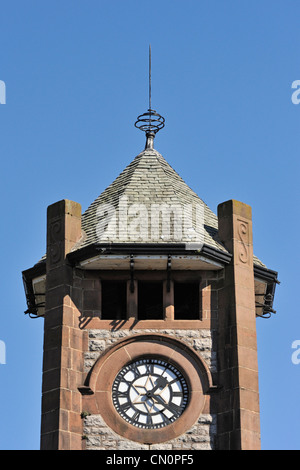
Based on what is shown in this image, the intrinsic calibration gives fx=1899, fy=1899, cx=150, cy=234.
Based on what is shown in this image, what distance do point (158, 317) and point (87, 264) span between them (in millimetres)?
4719

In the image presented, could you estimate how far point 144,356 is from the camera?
52.3 metres

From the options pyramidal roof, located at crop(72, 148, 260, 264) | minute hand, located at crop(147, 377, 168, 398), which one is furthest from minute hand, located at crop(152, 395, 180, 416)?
pyramidal roof, located at crop(72, 148, 260, 264)

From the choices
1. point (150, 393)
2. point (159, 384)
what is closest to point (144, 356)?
point (159, 384)

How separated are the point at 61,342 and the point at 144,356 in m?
2.33

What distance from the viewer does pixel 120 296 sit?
56.0 meters

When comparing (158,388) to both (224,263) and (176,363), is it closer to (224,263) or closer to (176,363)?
(176,363)

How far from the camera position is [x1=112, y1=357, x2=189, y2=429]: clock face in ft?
169

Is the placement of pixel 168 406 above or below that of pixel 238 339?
below

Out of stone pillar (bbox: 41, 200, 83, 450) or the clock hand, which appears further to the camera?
the clock hand

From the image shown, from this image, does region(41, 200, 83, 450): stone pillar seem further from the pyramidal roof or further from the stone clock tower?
the pyramidal roof

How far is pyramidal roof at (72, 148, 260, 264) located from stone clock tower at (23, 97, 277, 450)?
0.17 ft

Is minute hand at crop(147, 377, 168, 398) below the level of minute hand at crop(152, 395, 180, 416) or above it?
above

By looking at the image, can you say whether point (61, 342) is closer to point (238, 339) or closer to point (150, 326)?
point (150, 326)

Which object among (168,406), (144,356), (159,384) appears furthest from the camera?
(144,356)
